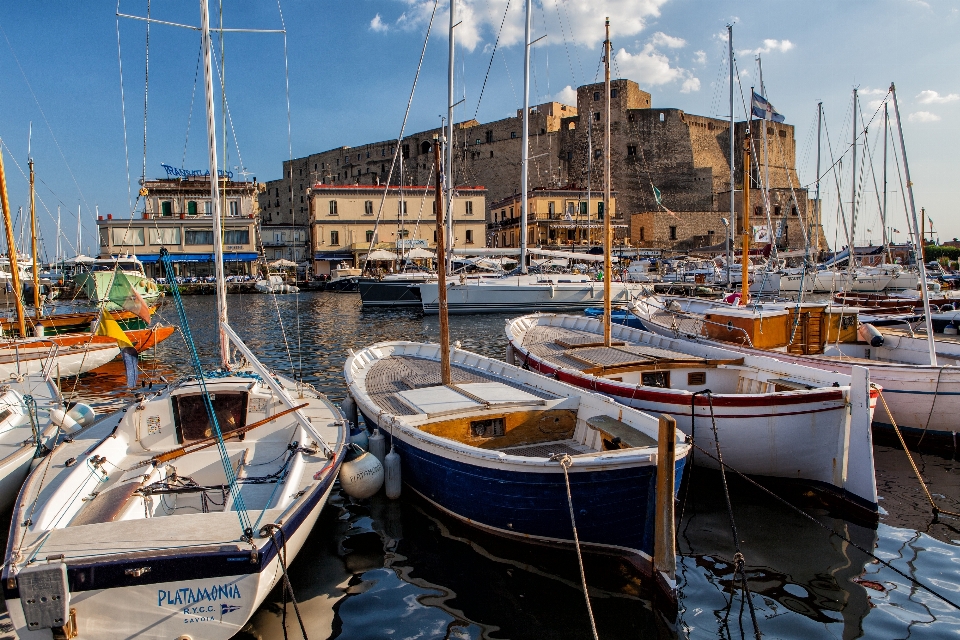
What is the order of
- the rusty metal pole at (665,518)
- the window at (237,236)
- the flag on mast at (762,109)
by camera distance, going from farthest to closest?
the window at (237,236)
the flag on mast at (762,109)
the rusty metal pole at (665,518)

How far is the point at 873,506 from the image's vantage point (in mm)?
8195

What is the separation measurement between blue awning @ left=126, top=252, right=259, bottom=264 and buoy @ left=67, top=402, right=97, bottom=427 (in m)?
43.3

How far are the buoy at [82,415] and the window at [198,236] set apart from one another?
4600cm

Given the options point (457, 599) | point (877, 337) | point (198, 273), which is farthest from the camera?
point (198, 273)

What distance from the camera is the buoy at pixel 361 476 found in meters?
8.15

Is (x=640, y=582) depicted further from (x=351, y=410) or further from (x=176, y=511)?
(x=351, y=410)

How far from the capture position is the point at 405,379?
11250mm

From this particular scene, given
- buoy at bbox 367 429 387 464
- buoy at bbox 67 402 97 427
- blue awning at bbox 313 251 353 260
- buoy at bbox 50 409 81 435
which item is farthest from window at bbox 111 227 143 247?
buoy at bbox 367 429 387 464

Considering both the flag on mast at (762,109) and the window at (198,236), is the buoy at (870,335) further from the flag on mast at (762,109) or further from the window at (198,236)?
the window at (198,236)

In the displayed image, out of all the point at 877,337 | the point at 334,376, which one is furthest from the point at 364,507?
the point at 877,337

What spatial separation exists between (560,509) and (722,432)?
3.46 meters

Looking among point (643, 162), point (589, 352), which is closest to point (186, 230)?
point (643, 162)

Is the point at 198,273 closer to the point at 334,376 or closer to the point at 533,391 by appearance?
the point at 334,376

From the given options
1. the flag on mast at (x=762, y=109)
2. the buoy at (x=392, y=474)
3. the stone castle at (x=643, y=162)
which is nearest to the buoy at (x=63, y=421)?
the buoy at (x=392, y=474)
